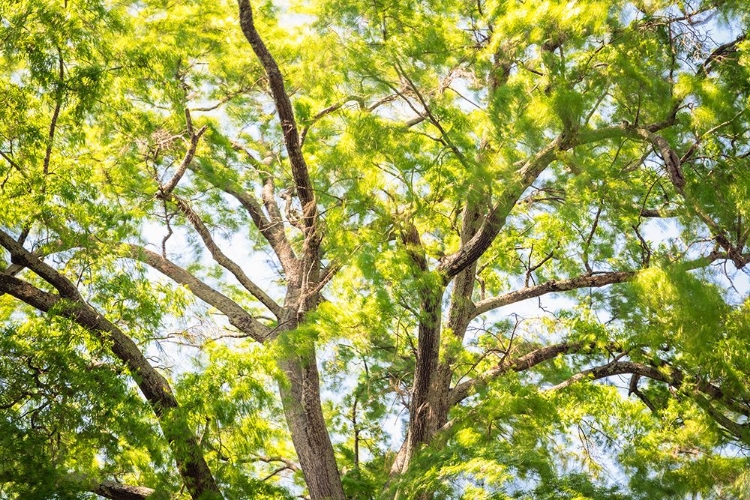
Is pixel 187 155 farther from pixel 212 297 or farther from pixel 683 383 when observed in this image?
pixel 683 383

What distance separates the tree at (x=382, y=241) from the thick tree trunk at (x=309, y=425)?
0.08 ft

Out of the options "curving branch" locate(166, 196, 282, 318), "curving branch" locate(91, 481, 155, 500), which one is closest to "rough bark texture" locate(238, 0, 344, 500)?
"curving branch" locate(166, 196, 282, 318)

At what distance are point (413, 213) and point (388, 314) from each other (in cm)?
64

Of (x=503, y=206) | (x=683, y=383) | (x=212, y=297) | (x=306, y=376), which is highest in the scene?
(x=212, y=297)

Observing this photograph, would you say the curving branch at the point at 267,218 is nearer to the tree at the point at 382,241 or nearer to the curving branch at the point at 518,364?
the tree at the point at 382,241

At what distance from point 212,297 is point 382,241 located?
63.5 inches

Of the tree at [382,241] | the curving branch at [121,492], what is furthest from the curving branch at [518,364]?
the curving branch at [121,492]

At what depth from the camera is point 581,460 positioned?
570cm

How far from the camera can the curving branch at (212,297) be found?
584 cm

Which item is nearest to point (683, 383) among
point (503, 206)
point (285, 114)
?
point (503, 206)

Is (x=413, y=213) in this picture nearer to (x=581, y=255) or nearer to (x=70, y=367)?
(x=581, y=255)

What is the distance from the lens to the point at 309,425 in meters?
5.43

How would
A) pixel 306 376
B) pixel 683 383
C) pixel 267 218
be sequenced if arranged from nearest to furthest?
pixel 683 383
pixel 306 376
pixel 267 218

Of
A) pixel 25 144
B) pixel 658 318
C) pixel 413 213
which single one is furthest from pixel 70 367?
pixel 658 318
